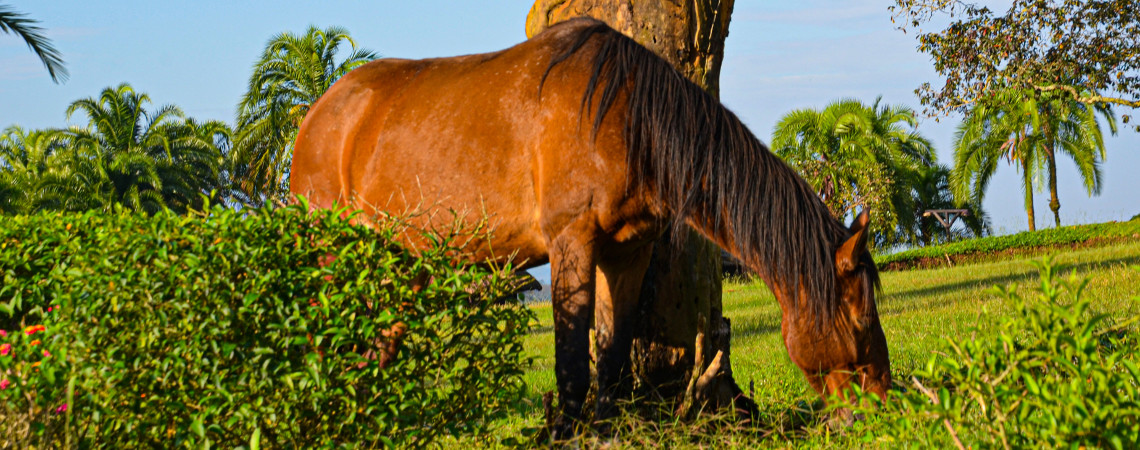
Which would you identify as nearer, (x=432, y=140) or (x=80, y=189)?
(x=432, y=140)

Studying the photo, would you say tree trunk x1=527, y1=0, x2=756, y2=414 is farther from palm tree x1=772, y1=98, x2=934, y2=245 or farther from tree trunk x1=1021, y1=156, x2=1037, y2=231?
tree trunk x1=1021, y1=156, x2=1037, y2=231

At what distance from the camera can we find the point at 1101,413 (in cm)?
258

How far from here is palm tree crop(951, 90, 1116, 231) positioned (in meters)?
34.3

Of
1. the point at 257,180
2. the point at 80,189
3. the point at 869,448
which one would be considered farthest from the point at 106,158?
the point at 869,448

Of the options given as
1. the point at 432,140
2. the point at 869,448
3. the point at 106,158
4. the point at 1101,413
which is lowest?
the point at 869,448

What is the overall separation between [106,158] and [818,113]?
29.1 m

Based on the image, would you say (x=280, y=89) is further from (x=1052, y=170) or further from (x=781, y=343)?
(x=1052, y=170)

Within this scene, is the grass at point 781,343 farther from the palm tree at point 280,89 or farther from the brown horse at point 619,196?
the palm tree at point 280,89

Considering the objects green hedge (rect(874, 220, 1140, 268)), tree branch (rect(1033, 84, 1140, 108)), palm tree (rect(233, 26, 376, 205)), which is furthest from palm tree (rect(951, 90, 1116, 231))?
palm tree (rect(233, 26, 376, 205))

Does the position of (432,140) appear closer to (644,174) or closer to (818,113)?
(644,174)

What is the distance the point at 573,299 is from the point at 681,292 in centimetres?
120

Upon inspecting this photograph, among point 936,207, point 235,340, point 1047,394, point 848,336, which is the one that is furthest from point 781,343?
point 936,207

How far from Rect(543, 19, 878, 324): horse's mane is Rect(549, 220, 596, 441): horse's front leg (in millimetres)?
417

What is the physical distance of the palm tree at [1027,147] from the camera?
112 feet
